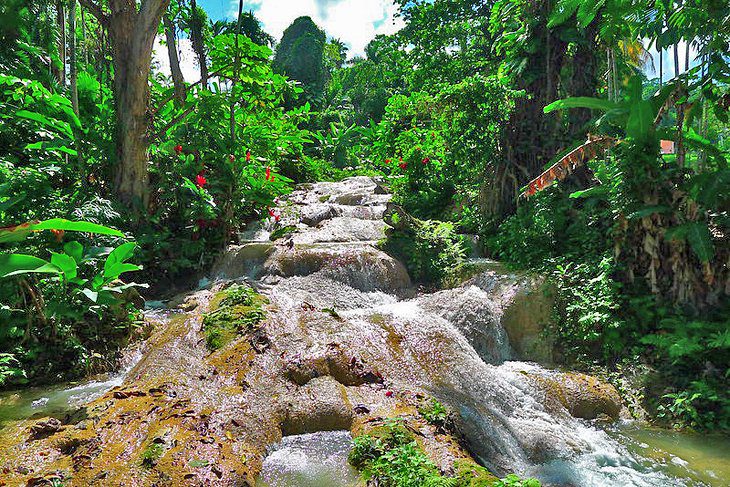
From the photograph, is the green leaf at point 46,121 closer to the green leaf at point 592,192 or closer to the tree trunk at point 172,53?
the tree trunk at point 172,53

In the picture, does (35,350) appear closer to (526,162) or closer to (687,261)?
(687,261)

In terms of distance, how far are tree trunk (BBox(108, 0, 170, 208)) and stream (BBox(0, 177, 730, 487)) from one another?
2.80m

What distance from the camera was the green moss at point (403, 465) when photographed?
3.14 metres

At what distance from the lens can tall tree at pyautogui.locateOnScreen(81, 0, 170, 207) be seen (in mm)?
7719

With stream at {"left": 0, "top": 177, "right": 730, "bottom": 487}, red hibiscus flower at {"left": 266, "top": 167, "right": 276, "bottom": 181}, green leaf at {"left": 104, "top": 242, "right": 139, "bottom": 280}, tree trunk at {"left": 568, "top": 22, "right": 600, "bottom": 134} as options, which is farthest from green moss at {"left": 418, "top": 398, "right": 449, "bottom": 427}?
tree trunk at {"left": 568, "top": 22, "right": 600, "bottom": 134}

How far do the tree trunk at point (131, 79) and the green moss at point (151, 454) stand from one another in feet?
18.4

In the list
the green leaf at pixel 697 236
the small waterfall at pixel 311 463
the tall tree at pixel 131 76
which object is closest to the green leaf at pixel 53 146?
the tall tree at pixel 131 76

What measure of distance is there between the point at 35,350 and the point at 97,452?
2.37 metres

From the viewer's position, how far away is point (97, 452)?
3.28 metres

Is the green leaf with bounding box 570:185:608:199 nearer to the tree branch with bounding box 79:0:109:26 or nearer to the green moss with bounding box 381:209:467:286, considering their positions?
the green moss with bounding box 381:209:467:286

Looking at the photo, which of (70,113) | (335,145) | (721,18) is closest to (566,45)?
(721,18)

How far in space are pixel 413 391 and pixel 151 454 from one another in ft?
7.72

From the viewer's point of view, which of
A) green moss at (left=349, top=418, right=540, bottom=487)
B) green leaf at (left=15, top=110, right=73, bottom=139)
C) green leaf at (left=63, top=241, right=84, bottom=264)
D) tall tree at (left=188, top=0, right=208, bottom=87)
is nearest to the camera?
green moss at (left=349, top=418, right=540, bottom=487)

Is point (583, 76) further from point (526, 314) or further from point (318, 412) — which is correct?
point (318, 412)
